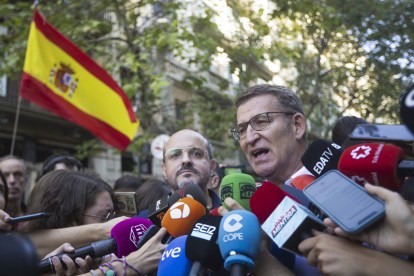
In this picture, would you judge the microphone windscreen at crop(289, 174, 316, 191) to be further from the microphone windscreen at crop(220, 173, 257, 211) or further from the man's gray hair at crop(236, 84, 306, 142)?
the man's gray hair at crop(236, 84, 306, 142)

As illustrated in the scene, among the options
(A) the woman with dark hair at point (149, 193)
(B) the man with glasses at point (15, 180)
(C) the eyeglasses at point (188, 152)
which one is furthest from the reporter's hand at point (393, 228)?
(B) the man with glasses at point (15, 180)

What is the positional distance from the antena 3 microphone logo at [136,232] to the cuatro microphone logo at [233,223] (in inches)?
32.9

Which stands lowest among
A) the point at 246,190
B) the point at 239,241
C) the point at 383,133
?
the point at 239,241

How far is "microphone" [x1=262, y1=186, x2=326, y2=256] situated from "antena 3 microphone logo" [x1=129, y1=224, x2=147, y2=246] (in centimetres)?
95

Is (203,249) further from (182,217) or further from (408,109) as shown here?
(408,109)

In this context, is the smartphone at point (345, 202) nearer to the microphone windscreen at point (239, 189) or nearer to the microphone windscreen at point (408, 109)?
the microphone windscreen at point (408, 109)

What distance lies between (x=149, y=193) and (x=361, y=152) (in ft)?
9.84

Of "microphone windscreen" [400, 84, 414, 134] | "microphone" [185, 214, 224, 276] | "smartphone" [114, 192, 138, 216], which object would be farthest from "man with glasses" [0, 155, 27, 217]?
"microphone windscreen" [400, 84, 414, 134]

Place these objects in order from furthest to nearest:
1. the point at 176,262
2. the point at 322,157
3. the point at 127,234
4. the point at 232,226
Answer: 1. the point at 127,234
2. the point at 322,157
3. the point at 176,262
4. the point at 232,226

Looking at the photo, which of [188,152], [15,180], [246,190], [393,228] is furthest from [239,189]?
[15,180]

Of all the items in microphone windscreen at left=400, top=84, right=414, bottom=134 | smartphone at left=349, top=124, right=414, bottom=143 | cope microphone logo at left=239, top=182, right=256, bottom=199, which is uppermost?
microphone windscreen at left=400, top=84, right=414, bottom=134

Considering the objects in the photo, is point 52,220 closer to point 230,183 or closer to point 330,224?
point 230,183

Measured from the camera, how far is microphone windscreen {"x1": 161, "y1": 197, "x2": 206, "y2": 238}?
1.72m

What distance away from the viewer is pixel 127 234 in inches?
78.9
